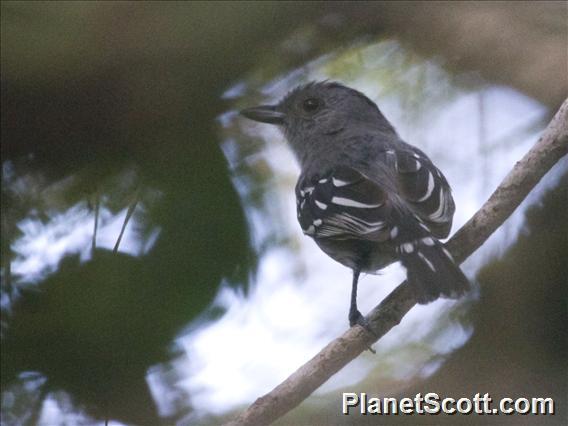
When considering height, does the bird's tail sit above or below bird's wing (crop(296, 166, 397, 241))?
below

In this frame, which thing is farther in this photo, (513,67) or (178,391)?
(513,67)

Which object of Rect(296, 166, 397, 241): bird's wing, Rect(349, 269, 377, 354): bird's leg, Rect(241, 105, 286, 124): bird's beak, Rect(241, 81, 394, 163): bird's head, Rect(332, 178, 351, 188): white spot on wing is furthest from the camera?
Rect(241, 81, 394, 163): bird's head

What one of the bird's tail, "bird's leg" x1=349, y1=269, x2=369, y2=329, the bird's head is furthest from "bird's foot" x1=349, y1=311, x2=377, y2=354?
the bird's head

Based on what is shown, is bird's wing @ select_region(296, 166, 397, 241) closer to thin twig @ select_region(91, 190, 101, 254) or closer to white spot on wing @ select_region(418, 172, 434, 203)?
white spot on wing @ select_region(418, 172, 434, 203)

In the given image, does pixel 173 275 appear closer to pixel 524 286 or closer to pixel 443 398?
pixel 443 398

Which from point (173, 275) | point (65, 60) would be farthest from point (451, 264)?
point (65, 60)

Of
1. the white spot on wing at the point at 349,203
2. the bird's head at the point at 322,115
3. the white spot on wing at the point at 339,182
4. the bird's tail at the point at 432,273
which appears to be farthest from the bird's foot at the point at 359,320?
the bird's head at the point at 322,115
